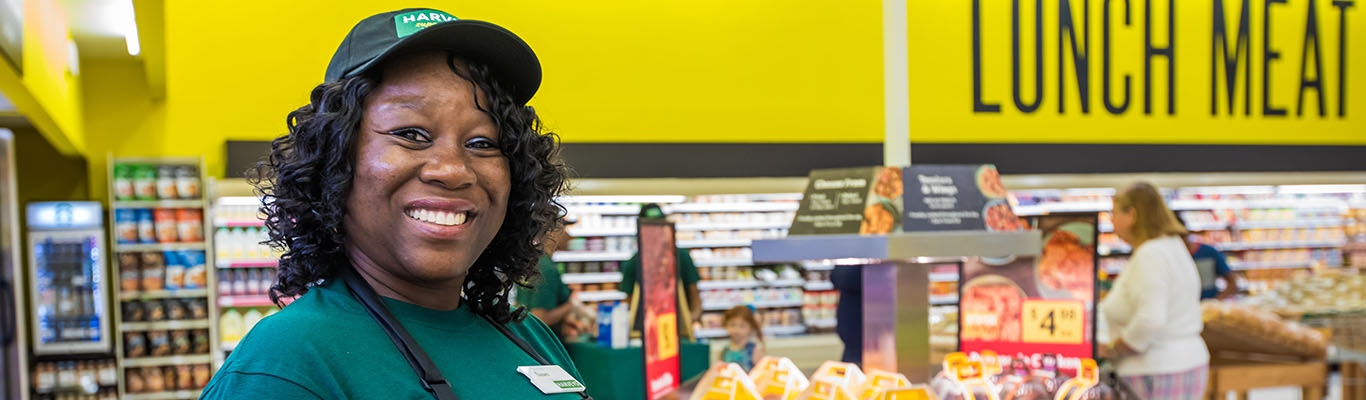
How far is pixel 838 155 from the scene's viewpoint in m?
7.89

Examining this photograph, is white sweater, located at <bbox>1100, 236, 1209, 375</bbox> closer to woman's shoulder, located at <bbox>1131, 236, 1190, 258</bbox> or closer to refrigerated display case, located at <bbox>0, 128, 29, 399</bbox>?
woman's shoulder, located at <bbox>1131, 236, 1190, 258</bbox>

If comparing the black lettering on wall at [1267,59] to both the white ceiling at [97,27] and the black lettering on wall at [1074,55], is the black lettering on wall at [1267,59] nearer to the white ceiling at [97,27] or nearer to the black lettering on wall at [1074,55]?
the black lettering on wall at [1074,55]

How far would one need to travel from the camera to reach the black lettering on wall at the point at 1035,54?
833 cm

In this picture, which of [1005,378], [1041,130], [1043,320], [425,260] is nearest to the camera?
[425,260]

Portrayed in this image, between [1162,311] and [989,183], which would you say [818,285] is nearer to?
[1162,311]

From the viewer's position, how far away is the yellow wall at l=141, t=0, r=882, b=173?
7004 mm

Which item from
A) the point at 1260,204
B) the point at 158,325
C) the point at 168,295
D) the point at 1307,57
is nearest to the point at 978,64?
the point at 1307,57

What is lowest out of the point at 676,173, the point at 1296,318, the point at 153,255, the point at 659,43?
the point at 1296,318

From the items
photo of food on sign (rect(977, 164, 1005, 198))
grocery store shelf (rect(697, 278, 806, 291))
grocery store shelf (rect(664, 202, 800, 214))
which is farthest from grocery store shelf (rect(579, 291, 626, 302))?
photo of food on sign (rect(977, 164, 1005, 198))

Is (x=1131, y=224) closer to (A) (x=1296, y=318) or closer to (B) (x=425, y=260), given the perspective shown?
(A) (x=1296, y=318)

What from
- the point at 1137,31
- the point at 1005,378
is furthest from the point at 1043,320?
the point at 1137,31

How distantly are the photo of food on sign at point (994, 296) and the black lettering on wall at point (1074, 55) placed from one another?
457 centimetres

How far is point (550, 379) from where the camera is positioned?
3.85 ft

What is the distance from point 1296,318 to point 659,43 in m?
4.67
